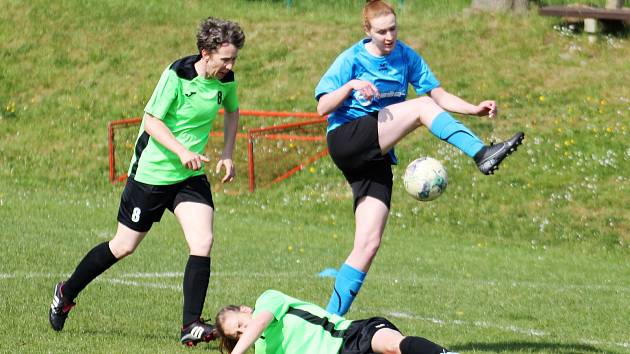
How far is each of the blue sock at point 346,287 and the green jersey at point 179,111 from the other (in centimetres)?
116

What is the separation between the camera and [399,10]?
2544 centimetres

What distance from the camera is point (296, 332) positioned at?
6.50 meters

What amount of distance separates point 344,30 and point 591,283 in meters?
12.7

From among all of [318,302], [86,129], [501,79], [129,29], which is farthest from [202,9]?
[318,302]

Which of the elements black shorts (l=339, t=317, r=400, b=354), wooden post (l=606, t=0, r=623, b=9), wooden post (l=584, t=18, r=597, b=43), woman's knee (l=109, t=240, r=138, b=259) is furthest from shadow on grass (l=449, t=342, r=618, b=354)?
wooden post (l=606, t=0, r=623, b=9)

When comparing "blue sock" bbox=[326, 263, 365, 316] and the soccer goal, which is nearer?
"blue sock" bbox=[326, 263, 365, 316]

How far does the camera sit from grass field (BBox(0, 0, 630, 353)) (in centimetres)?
910

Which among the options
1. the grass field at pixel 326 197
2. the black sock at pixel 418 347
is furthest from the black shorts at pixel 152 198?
the black sock at pixel 418 347

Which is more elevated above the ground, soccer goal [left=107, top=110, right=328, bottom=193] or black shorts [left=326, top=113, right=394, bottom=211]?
black shorts [left=326, top=113, right=394, bottom=211]

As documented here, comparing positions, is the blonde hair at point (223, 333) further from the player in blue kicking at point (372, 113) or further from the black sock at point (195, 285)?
the player in blue kicking at point (372, 113)

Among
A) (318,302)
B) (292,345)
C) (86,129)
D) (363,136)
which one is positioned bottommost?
(86,129)

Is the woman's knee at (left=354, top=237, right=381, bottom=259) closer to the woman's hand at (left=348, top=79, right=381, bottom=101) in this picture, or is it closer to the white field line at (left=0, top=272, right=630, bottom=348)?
the woman's hand at (left=348, top=79, right=381, bottom=101)

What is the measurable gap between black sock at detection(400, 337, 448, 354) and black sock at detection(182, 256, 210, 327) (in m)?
1.58

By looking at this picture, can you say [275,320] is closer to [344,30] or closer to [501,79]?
[501,79]
